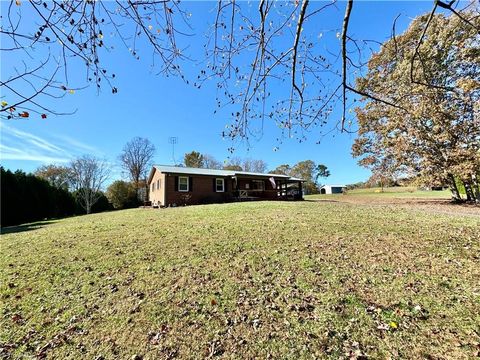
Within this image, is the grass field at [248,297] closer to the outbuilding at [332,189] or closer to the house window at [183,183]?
the house window at [183,183]

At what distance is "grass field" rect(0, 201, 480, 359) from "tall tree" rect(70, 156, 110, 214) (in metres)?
22.6

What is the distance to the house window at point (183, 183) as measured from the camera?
60.7 ft

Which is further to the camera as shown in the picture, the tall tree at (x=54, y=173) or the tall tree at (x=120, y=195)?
the tall tree at (x=54, y=173)

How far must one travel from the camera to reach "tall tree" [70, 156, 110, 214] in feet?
85.3

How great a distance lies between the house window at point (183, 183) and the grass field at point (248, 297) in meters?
12.0

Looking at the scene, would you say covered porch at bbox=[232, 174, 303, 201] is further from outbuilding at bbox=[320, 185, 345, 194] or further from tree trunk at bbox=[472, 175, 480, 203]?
outbuilding at bbox=[320, 185, 345, 194]

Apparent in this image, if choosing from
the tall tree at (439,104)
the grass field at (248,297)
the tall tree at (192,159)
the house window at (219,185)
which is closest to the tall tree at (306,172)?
the tall tree at (192,159)

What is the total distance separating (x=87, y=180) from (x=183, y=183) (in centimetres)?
1557

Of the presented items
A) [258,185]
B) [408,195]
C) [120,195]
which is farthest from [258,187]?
[408,195]

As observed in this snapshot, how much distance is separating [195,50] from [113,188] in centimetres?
3002

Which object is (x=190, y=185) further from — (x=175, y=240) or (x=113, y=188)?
(x=113, y=188)

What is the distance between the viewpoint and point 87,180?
26750 millimetres

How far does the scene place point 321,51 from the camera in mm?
2928

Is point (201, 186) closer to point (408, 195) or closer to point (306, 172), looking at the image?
point (408, 195)
